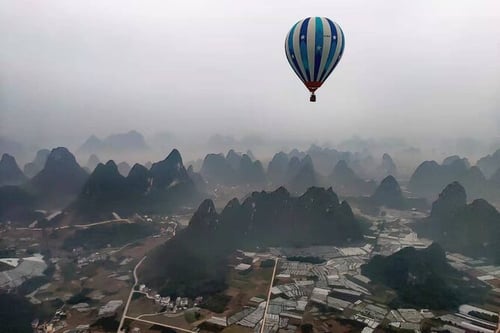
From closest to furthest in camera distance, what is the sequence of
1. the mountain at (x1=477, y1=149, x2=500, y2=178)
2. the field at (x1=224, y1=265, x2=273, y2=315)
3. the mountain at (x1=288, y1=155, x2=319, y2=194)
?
the field at (x1=224, y1=265, x2=273, y2=315)
the mountain at (x1=288, y1=155, x2=319, y2=194)
the mountain at (x1=477, y1=149, x2=500, y2=178)

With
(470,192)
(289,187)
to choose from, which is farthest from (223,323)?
(470,192)

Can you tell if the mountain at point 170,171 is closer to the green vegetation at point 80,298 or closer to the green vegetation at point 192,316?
the green vegetation at point 80,298

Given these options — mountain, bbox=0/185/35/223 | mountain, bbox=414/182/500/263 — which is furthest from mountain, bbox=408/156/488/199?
mountain, bbox=0/185/35/223

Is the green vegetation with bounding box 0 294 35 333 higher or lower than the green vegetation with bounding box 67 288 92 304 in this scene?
lower

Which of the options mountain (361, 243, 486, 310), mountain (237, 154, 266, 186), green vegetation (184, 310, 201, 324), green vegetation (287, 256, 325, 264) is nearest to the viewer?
green vegetation (184, 310, 201, 324)

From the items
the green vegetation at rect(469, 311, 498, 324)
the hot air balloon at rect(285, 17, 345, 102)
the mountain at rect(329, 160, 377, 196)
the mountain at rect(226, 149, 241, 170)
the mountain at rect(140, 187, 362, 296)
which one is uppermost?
the hot air balloon at rect(285, 17, 345, 102)

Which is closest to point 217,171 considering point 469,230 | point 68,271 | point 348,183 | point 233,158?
point 233,158

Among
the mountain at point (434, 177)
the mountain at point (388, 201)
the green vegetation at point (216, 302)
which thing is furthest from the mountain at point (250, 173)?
the green vegetation at point (216, 302)

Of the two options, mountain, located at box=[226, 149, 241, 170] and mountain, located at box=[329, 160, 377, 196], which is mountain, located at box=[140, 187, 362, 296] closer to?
mountain, located at box=[329, 160, 377, 196]
